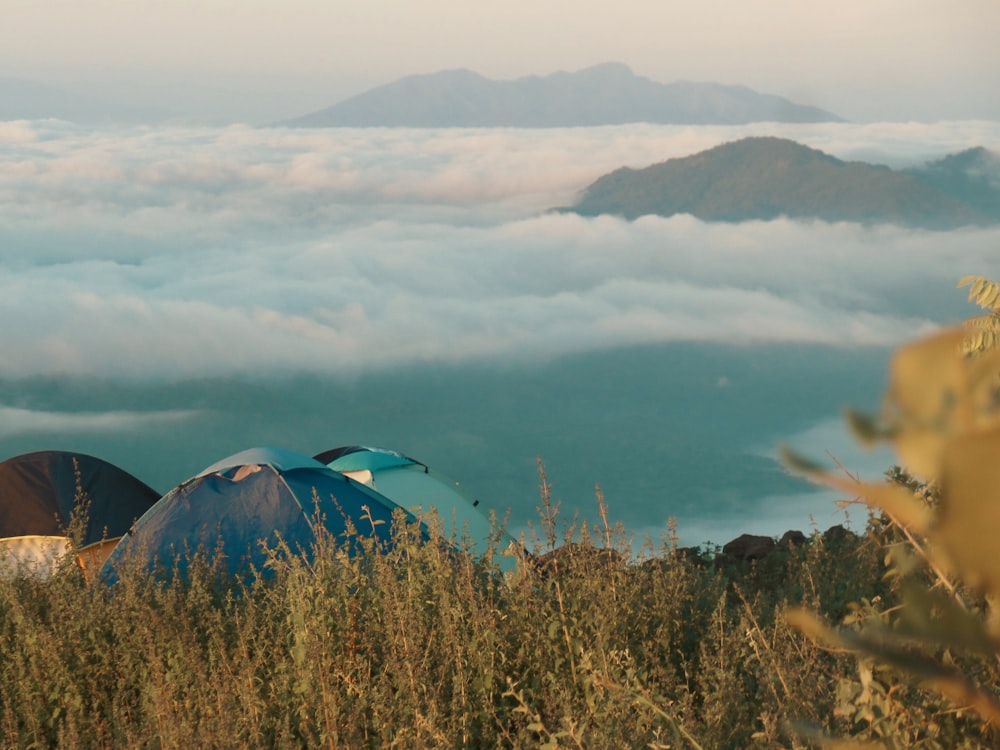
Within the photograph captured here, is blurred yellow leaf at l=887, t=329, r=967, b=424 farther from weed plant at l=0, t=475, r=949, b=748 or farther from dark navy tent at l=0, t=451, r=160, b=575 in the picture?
dark navy tent at l=0, t=451, r=160, b=575

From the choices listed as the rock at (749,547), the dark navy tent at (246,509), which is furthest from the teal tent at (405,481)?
the rock at (749,547)

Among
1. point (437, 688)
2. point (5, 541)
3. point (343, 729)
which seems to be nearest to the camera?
point (343, 729)

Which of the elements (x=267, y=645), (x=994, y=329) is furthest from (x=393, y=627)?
(x=994, y=329)

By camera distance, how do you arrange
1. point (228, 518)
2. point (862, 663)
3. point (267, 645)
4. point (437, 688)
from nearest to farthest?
point (862, 663) < point (437, 688) < point (267, 645) < point (228, 518)

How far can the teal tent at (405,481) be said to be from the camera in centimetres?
943

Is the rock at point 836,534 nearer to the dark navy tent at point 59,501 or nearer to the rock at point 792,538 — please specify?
the rock at point 792,538

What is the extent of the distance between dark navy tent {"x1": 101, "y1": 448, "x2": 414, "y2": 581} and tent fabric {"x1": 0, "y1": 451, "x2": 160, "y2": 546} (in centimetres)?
135

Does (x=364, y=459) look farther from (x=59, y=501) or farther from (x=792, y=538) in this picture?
(x=792, y=538)

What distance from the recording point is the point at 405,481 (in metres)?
9.66

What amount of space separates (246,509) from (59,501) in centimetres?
227

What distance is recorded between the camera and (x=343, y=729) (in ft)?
12.1

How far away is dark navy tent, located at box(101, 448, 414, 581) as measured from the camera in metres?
7.62

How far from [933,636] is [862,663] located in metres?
1.61

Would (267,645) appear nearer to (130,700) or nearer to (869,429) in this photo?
(130,700)
